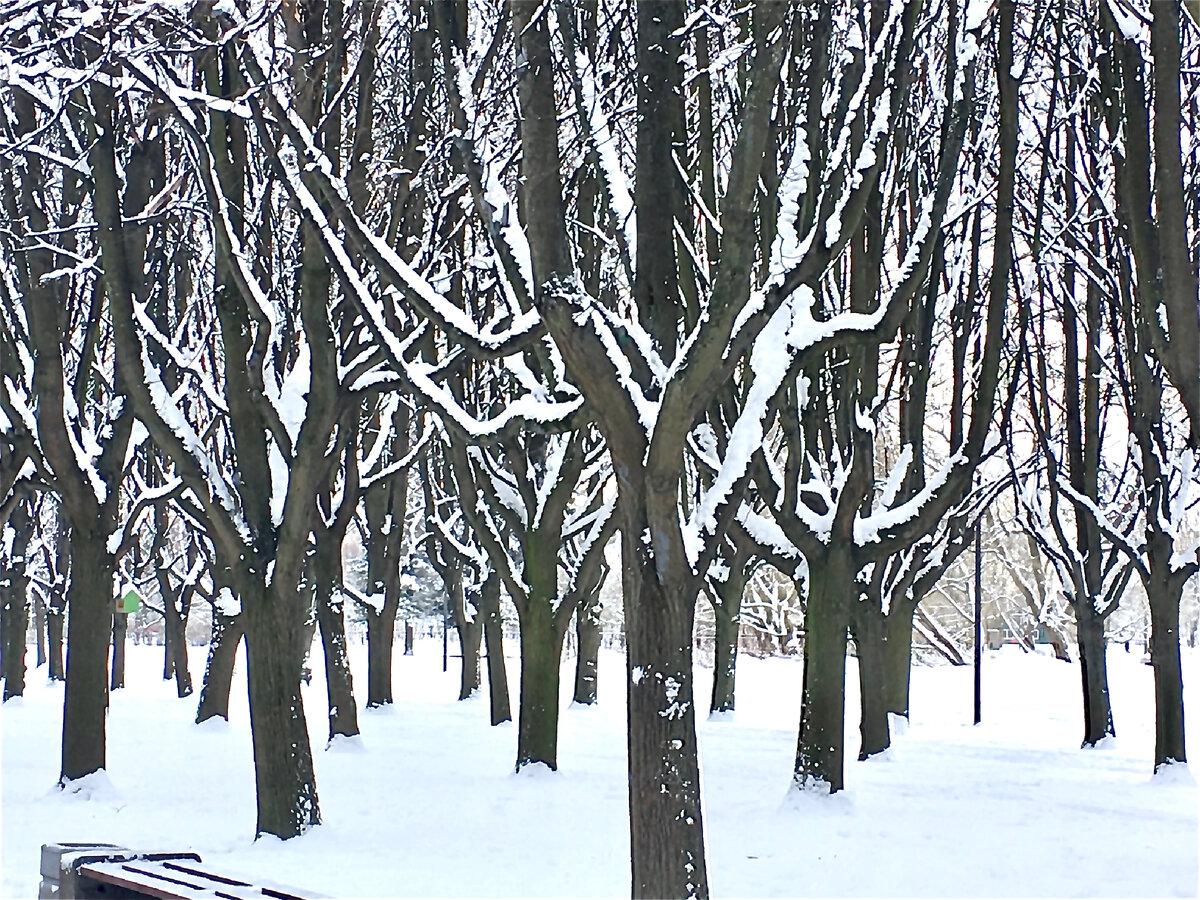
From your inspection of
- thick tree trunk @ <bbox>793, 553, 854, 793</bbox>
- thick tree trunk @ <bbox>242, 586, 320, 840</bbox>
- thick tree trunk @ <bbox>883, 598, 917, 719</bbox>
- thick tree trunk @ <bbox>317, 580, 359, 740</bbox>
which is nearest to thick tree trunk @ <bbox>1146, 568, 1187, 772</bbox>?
thick tree trunk @ <bbox>883, 598, 917, 719</bbox>

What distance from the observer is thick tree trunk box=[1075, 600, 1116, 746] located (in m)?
17.5

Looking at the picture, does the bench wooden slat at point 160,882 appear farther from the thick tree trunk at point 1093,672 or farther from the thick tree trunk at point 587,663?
the thick tree trunk at point 587,663

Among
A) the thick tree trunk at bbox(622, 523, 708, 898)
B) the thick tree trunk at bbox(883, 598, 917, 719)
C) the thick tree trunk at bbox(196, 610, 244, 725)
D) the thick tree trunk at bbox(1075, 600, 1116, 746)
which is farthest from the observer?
the thick tree trunk at bbox(196, 610, 244, 725)

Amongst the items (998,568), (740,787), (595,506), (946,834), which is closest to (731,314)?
(946,834)

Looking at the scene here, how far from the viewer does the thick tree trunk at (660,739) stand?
→ 6148mm

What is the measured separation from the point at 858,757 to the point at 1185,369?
30.4 ft

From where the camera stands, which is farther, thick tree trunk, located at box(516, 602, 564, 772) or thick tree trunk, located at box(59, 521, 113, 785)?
thick tree trunk, located at box(516, 602, 564, 772)

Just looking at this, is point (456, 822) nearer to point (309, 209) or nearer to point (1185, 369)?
point (309, 209)

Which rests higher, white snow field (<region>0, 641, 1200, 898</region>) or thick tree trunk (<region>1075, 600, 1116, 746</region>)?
thick tree trunk (<region>1075, 600, 1116, 746</region>)

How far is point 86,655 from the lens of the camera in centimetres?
1205

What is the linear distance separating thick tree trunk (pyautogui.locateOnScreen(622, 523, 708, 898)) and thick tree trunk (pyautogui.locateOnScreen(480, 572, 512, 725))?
14.7m

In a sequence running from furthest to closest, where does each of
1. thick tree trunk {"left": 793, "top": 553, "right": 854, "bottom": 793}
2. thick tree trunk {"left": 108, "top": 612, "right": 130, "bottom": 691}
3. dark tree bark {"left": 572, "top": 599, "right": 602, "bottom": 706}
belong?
thick tree trunk {"left": 108, "top": 612, "right": 130, "bottom": 691} → dark tree bark {"left": 572, "top": 599, "right": 602, "bottom": 706} → thick tree trunk {"left": 793, "top": 553, "right": 854, "bottom": 793}

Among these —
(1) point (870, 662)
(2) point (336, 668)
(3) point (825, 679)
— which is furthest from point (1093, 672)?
(2) point (336, 668)

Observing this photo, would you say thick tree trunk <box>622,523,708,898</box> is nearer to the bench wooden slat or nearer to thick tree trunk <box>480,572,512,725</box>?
the bench wooden slat
